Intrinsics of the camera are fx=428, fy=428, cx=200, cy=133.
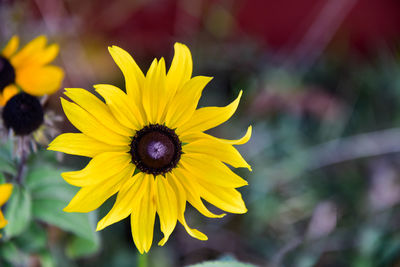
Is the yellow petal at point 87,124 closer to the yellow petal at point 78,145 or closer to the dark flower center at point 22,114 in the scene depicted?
the yellow petal at point 78,145

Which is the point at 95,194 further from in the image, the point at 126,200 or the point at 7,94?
the point at 7,94

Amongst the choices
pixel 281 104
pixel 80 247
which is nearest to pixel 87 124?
pixel 80 247

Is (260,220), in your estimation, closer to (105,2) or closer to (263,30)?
(263,30)

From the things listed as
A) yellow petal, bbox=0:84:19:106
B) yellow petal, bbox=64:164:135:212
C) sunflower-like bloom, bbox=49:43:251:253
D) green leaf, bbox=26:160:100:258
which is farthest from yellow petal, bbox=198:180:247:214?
yellow petal, bbox=0:84:19:106

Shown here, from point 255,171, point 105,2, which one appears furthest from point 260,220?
point 105,2

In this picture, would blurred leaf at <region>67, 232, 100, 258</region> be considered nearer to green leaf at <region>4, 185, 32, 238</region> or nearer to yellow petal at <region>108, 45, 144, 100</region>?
green leaf at <region>4, 185, 32, 238</region>

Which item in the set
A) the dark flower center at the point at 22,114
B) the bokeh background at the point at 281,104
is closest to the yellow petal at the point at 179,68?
the dark flower center at the point at 22,114
